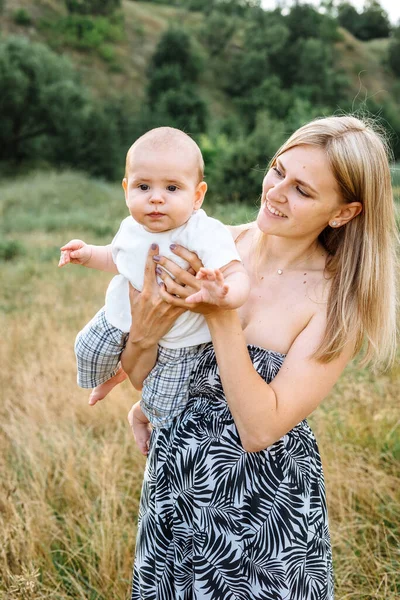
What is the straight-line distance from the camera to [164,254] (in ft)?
5.78

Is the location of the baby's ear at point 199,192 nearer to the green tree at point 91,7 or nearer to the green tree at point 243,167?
Result: the green tree at point 243,167

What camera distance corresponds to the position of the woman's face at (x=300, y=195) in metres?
1.78

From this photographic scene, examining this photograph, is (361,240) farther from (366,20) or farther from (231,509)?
(366,20)

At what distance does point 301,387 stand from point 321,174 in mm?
630

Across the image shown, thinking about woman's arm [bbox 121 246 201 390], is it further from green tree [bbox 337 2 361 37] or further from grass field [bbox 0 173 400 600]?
green tree [bbox 337 2 361 37]

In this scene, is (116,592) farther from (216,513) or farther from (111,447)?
(216,513)

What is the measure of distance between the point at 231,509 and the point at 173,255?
0.75 m

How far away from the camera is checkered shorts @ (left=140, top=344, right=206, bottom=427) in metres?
1.80

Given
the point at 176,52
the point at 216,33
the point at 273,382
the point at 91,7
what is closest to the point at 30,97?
the point at 176,52

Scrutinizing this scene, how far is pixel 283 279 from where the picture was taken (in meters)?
1.92

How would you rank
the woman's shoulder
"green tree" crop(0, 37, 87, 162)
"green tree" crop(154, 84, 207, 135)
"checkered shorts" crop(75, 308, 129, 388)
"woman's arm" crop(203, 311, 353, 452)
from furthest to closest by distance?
"green tree" crop(154, 84, 207, 135)
"green tree" crop(0, 37, 87, 162)
the woman's shoulder
"checkered shorts" crop(75, 308, 129, 388)
"woman's arm" crop(203, 311, 353, 452)

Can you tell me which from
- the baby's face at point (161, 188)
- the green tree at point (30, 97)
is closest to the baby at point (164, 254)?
the baby's face at point (161, 188)

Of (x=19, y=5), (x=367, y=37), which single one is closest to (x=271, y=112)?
(x=19, y=5)

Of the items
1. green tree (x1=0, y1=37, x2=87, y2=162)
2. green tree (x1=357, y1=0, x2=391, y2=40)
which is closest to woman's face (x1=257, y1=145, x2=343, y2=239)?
green tree (x1=0, y1=37, x2=87, y2=162)
